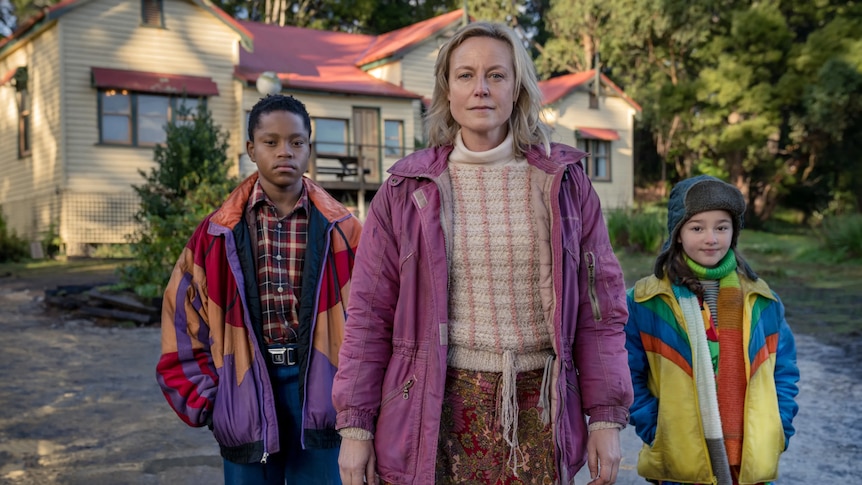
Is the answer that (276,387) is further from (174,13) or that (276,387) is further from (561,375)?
(174,13)

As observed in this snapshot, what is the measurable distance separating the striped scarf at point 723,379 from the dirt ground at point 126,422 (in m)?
1.79

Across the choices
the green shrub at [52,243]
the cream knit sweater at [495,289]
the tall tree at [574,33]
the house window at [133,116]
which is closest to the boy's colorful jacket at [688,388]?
the cream knit sweater at [495,289]

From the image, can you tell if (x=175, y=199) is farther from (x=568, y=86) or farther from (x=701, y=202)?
(x=568, y=86)

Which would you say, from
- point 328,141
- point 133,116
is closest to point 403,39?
point 328,141

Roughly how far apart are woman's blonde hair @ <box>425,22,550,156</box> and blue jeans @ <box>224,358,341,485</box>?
1.05 meters

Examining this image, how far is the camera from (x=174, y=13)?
22.4 m

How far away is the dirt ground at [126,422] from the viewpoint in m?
4.91

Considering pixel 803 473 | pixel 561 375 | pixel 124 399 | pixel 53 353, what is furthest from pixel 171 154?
pixel 561 375

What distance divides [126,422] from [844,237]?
51.5 feet

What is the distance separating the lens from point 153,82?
2169cm

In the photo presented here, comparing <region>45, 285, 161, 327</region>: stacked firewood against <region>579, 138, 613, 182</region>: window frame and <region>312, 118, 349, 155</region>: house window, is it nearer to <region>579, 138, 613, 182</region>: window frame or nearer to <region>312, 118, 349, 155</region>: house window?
<region>312, 118, 349, 155</region>: house window

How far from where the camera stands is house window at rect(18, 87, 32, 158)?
75.6 feet

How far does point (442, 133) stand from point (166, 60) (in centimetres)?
2145

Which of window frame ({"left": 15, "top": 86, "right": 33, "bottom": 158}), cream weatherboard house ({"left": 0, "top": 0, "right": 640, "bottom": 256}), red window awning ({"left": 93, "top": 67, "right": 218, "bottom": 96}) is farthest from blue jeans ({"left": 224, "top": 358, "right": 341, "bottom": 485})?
window frame ({"left": 15, "top": 86, "right": 33, "bottom": 158})
